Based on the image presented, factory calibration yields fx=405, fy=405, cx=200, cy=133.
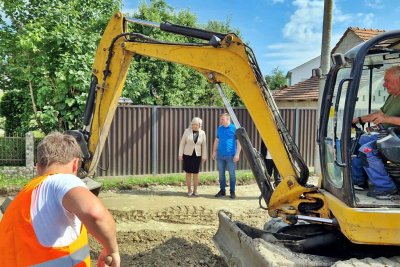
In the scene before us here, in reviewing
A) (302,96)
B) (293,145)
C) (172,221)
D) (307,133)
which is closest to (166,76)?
(302,96)

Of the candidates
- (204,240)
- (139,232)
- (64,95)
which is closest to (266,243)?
(204,240)

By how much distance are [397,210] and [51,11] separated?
951 centimetres

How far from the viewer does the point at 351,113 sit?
3.45 m

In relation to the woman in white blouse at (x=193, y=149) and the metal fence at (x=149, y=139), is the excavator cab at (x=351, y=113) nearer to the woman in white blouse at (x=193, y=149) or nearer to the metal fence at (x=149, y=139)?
the woman in white blouse at (x=193, y=149)

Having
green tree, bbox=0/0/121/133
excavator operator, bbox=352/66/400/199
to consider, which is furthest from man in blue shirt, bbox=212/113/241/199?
excavator operator, bbox=352/66/400/199

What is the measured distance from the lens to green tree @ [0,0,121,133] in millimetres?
9477

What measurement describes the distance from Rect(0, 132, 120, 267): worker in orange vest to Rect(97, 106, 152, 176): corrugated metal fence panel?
7.87m

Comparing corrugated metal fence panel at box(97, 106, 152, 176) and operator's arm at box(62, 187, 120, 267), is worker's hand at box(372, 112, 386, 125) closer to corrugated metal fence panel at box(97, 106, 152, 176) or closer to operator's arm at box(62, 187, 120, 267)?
operator's arm at box(62, 187, 120, 267)

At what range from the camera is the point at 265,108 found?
431cm

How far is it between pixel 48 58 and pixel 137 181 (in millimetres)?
3652

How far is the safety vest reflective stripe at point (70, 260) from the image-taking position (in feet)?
6.91

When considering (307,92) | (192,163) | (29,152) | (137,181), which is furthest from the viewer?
(307,92)

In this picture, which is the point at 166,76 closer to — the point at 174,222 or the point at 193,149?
the point at 193,149

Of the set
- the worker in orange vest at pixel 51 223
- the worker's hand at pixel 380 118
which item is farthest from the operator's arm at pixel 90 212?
the worker's hand at pixel 380 118
